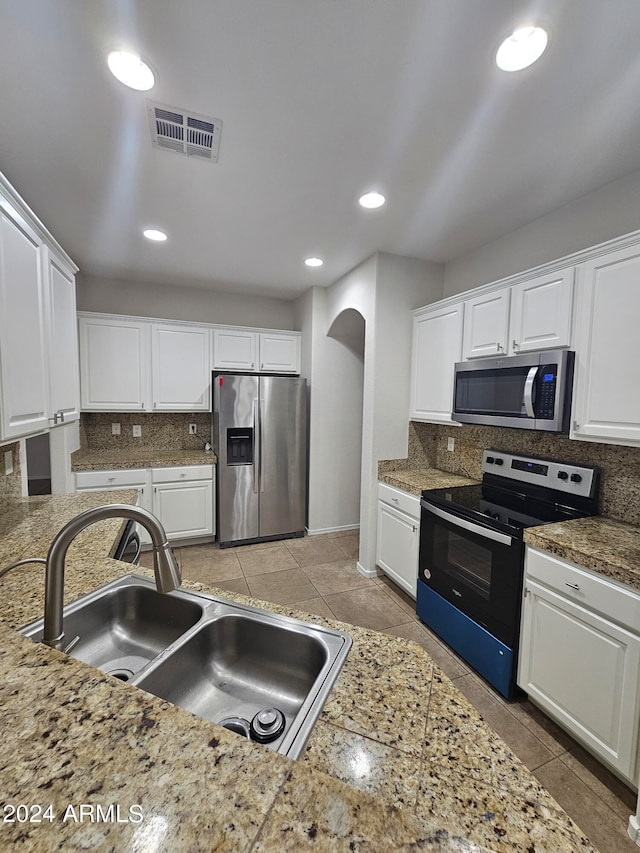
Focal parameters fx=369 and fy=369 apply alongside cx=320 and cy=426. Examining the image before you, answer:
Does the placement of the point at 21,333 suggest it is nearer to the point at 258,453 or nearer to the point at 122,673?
the point at 122,673

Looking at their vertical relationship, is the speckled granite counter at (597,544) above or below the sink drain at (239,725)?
above

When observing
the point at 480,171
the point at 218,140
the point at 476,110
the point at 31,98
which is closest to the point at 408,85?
the point at 476,110

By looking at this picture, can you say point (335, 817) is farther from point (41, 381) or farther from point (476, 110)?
point (476, 110)

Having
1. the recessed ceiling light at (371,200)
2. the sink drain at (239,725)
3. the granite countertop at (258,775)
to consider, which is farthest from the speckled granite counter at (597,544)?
the recessed ceiling light at (371,200)

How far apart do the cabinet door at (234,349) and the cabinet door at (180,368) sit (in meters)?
0.09

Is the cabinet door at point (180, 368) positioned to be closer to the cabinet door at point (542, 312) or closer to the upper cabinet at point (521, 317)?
the upper cabinet at point (521, 317)

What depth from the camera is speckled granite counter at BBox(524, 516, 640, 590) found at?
142 centimetres

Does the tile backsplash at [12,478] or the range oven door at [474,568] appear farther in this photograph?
the tile backsplash at [12,478]

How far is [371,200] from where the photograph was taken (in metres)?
2.16

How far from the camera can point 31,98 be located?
1479mm

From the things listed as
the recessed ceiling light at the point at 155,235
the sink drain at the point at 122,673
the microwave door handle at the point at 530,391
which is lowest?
the sink drain at the point at 122,673

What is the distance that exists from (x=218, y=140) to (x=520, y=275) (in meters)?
1.73

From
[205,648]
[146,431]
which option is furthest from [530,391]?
[146,431]

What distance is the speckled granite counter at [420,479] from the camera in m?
2.62
